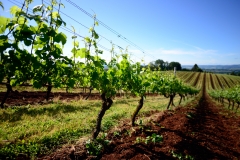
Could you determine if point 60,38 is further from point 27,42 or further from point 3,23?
point 3,23

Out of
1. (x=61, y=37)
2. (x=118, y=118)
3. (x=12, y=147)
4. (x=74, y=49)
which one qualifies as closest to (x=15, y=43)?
(x=61, y=37)

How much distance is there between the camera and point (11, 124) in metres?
8.52

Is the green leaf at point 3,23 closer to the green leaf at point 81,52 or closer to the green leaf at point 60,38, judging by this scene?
the green leaf at point 60,38

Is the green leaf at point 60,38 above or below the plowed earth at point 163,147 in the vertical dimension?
above

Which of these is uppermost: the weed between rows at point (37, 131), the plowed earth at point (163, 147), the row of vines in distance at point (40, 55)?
the row of vines in distance at point (40, 55)

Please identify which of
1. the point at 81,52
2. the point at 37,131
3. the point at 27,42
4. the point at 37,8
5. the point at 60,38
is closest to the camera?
the point at 27,42

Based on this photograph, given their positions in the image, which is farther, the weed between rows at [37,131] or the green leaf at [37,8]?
the weed between rows at [37,131]

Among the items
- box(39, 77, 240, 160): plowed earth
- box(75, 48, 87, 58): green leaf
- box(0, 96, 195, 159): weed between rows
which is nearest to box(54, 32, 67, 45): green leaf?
box(75, 48, 87, 58): green leaf

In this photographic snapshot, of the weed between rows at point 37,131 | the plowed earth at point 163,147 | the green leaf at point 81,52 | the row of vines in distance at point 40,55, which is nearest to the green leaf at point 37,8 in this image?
the row of vines in distance at point 40,55

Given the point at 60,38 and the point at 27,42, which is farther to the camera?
the point at 60,38

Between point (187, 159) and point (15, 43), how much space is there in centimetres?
642

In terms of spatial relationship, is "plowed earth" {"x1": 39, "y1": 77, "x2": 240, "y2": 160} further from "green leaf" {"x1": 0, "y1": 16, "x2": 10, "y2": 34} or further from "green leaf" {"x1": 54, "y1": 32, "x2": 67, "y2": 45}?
"green leaf" {"x1": 0, "y1": 16, "x2": 10, "y2": 34}

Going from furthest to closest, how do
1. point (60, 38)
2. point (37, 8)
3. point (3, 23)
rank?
point (60, 38), point (37, 8), point (3, 23)

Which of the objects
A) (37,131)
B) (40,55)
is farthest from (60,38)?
(37,131)
